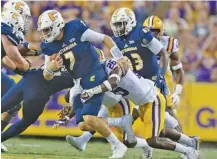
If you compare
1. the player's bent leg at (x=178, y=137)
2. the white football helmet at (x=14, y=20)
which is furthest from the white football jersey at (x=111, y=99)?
the white football helmet at (x=14, y=20)

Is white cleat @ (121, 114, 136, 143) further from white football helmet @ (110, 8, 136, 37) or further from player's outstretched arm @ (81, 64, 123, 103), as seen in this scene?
white football helmet @ (110, 8, 136, 37)

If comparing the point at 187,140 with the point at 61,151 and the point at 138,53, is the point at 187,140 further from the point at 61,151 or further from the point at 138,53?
the point at 61,151

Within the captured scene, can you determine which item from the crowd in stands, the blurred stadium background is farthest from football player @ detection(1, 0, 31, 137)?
the crowd in stands

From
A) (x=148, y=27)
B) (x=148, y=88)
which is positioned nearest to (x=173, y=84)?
(x=148, y=27)

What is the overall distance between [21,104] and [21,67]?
52 cm

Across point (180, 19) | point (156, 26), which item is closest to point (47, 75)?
point (156, 26)

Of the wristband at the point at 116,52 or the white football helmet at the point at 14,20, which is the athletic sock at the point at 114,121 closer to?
the wristband at the point at 116,52

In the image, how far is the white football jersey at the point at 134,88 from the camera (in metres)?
8.47

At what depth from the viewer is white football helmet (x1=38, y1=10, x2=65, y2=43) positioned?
8.46m

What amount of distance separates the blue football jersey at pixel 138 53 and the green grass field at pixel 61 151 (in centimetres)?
105

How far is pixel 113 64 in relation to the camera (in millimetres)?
8422

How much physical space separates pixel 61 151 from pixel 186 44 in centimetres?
472

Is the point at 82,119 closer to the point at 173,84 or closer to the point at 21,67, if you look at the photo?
the point at 21,67

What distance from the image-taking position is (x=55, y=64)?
8523 millimetres
